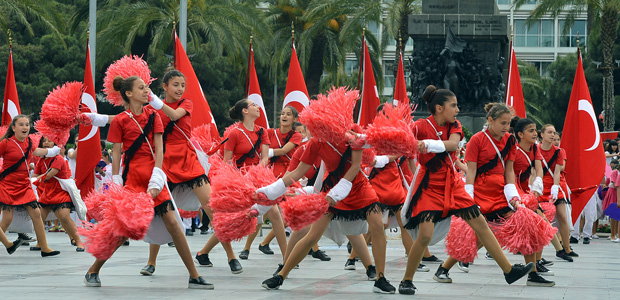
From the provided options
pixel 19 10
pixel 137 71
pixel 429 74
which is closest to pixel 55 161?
pixel 137 71

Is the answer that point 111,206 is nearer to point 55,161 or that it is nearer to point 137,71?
point 137,71

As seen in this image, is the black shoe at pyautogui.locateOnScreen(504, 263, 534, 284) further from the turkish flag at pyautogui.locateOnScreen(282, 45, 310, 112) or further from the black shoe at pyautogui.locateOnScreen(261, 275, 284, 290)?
the turkish flag at pyautogui.locateOnScreen(282, 45, 310, 112)

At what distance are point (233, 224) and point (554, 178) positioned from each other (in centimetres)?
537

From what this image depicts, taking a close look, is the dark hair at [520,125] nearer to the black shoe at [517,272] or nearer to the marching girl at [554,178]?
the marching girl at [554,178]

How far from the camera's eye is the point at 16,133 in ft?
39.4

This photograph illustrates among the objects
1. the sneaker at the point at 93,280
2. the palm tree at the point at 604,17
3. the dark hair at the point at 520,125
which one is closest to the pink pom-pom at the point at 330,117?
the sneaker at the point at 93,280

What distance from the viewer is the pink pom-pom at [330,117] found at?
23.8ft

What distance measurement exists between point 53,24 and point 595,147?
2001cm

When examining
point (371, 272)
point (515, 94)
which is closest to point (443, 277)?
point (371, 272)

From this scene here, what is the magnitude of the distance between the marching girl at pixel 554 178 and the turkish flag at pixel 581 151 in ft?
6.69

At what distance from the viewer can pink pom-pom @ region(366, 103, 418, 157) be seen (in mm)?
6980

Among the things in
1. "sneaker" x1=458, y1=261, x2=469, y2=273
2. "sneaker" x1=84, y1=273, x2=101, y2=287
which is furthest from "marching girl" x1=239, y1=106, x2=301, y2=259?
"sneaker" x1=84, y1=273, x2=101, y2=287

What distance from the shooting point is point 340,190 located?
7457 millimetres

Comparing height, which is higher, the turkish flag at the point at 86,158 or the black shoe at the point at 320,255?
the turkish flag at the point at 86,158
